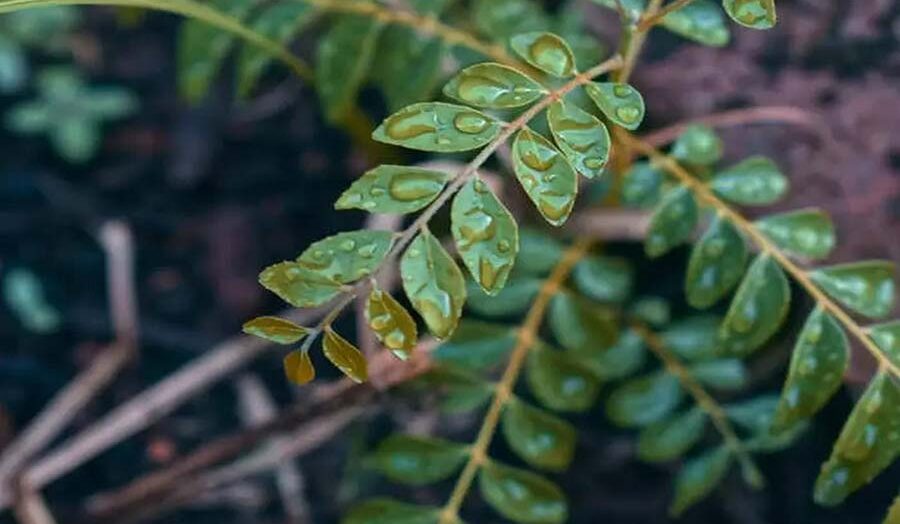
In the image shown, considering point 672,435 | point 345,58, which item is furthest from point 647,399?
point 345,58

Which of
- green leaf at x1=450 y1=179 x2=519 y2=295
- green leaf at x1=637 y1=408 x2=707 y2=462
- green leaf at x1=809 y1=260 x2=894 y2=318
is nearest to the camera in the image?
green leaf at x1=450 y1=179 x2=519 y2=295

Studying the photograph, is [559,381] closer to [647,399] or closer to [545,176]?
[647,399]

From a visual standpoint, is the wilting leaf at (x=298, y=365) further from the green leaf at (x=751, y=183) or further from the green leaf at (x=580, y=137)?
the green leaf at (x=751, y=183)

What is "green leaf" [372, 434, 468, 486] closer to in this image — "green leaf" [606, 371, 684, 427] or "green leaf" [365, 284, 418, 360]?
"green leaf" [606, 371, 684, 427]

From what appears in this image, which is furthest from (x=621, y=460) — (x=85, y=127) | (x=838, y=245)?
(x=85, y=127)

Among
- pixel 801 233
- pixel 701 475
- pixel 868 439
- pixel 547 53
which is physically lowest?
pixel 701 475

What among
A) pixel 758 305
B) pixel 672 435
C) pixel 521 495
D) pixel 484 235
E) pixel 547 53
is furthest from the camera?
pixel 672 435

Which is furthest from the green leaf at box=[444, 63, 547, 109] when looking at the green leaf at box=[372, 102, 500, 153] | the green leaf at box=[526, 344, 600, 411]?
the green leaf at box=[526, 344, 600, 411]
